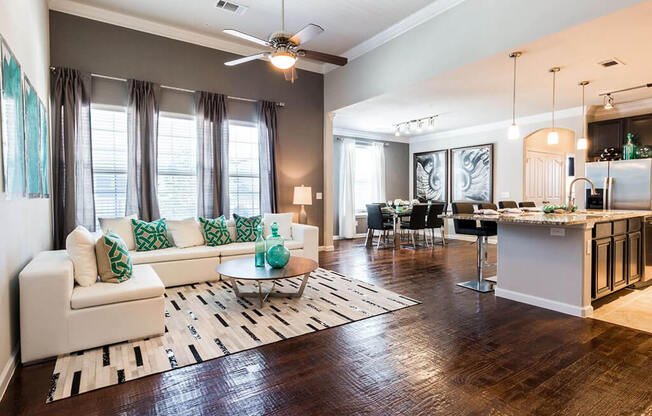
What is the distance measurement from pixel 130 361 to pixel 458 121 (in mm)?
7442

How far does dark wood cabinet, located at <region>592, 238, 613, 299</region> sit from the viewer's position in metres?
3.44

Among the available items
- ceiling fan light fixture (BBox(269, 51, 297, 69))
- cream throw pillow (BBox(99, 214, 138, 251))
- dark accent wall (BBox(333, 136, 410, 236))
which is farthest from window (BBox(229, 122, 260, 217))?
dark accent wall (BBox(333, 136, 410, 236))

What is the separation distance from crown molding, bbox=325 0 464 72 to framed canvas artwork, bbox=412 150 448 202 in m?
4.32

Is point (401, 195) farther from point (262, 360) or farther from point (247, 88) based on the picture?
point (262, 360)

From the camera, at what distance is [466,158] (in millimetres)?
8617

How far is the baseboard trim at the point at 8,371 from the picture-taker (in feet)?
6.62

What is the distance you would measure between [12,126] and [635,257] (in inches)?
248

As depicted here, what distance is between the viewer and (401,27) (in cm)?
493

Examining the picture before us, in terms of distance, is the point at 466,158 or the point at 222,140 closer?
the point at 222,140

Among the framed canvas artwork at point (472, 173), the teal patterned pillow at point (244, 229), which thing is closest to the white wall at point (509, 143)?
the framed canvas artwork at point (472, 173)

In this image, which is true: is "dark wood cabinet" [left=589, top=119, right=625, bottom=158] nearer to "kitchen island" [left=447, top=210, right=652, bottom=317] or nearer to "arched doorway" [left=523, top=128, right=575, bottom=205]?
"arched doorway" [left=523, top=128, right=575, bottom=205]

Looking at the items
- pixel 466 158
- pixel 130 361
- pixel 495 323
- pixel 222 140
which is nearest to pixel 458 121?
pixel 466 158

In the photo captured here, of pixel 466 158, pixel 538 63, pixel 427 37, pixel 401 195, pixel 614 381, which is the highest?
pixel 427 37

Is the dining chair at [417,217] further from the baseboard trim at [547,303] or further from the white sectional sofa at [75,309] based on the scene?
the white sectional sofa at [75,309]
